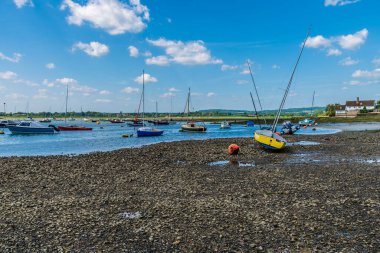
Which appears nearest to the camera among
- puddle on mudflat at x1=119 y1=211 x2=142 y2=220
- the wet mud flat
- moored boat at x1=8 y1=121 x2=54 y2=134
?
the wet mud flat

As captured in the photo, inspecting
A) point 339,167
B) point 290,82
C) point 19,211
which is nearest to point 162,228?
point 19,211

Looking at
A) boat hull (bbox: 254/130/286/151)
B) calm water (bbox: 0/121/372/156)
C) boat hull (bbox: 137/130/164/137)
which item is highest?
boat hull (bbox: 254/130/286/151)

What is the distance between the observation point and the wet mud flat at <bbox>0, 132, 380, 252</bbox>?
10.4 metres

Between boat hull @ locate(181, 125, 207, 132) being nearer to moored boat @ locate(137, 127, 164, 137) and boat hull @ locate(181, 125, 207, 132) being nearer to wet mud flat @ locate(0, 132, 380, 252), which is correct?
moored boat @ locate(137, 127, 164, 137)

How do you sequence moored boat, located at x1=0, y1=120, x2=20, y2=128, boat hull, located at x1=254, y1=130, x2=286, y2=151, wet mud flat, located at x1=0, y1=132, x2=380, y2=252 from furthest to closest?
moored boat, located at x1=0, y1=120, x2=20, y2=128 → boat hull, located at x1=254, y1=130, x2=286, y2=151 → wet mud flat, located at x1=0, y1=132, x2=380, y2=252

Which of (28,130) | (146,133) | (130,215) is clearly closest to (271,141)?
(130,215)

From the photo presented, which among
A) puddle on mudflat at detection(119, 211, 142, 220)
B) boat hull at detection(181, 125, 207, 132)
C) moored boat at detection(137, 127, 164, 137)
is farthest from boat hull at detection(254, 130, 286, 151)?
boat hull at detection(181, 125, 207, 132)

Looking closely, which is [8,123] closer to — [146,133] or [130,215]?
[146,133]

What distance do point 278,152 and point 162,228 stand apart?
28.0 meters

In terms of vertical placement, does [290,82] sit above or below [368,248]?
above

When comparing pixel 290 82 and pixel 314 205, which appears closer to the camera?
pixel 314 205

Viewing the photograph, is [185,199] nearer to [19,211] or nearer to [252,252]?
[252,252]

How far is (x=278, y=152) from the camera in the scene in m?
37.2

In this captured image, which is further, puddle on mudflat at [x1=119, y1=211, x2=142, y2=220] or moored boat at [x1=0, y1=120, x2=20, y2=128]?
moored boat at [x1=0, y1=120, x2=20, y2=128]
